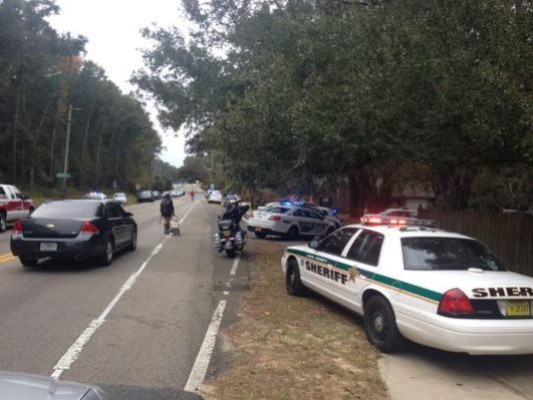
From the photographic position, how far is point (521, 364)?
6434mm

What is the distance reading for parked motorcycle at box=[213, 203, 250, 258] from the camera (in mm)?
15023

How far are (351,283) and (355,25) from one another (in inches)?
201

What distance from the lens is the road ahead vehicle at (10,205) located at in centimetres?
2148

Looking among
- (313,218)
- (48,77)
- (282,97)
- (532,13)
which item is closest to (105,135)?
(48,77)

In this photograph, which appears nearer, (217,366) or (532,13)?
(217,366)

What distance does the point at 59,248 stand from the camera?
1155 cm

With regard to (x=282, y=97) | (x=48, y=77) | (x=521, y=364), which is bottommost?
(x=521, y=364)

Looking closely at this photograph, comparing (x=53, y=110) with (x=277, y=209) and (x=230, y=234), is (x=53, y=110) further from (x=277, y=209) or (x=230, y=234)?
(x=230, y=234)

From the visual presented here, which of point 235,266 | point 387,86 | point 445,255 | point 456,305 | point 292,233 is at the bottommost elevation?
point 235,266

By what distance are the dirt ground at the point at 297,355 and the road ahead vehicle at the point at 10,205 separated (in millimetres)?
15158

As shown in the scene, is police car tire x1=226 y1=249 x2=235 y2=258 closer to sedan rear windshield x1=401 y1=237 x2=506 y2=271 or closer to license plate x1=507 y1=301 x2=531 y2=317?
sedan rear windshield x1=401 y1=237 x2=506 y2=271

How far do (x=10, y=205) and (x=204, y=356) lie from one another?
719 inches

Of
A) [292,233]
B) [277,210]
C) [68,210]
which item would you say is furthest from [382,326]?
[277,210]

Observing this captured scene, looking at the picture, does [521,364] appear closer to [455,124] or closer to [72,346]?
[455,124]
